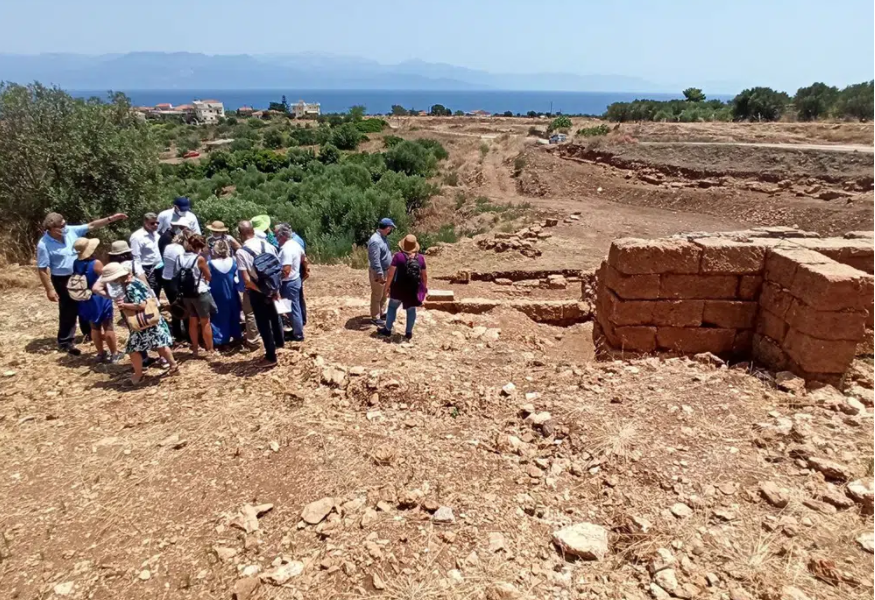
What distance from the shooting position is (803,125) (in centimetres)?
Answer: 2602

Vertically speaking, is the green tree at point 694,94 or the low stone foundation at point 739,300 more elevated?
the green tree at point 694,94

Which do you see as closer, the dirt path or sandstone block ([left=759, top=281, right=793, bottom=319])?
sandstone block ([left=759, top=281, right=793, bottom=319])

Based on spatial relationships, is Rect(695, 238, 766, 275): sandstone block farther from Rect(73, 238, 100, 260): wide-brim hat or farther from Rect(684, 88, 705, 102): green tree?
Rect(684, 88, 705, 102): green tree

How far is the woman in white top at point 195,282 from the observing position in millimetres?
5895

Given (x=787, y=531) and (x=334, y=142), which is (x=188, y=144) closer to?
(x=334, y=142)

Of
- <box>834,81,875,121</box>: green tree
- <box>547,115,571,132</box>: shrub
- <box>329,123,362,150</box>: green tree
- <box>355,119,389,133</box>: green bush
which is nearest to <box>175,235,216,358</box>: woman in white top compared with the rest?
<box>547,115,571,132</box>: shrub

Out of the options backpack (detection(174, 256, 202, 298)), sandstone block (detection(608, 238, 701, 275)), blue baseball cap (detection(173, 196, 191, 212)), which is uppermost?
blue baseball cap (detection(173, 196, 191, 212))

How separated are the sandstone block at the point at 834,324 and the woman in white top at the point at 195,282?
642 cm

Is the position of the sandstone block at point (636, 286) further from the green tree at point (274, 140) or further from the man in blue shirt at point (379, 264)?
the green tree at point (274, 140)

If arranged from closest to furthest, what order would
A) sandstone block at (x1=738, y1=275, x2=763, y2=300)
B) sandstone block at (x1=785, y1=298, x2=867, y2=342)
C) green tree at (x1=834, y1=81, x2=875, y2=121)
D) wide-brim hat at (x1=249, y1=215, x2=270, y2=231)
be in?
1. sandstone block at (x1=785, y1=298, x2=867, y2=342)
2. sandstone block at (x1=738, y1=275, x2=763, y2=300)
3. wide-brim hat at (x1=249, y1=215, x2=270, y2=231)
4. green tree at (x1=834, y1=81, x2=875, y2=121)

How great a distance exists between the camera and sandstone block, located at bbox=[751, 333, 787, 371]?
19.5 ft

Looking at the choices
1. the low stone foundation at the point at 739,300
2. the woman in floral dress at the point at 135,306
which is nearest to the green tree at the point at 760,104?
the low stone foundation at the point at 739,300

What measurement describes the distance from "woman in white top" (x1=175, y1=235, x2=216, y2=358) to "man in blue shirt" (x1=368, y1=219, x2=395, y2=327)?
83.1 inches

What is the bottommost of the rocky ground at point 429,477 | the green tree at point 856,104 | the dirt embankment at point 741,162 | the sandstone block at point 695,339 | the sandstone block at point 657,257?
the rocky ground at point 429,477
